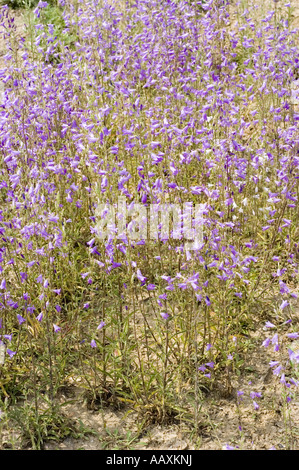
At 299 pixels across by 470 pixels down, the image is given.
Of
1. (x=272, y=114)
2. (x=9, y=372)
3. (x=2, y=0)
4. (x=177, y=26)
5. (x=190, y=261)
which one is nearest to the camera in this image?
(x=190, y=261)

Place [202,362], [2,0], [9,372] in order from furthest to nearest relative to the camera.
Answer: [2,0]
[202,362]
[9,372]

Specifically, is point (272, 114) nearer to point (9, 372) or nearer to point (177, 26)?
point (177, 26)

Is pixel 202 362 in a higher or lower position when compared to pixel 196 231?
lower

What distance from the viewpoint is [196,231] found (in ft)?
11.1

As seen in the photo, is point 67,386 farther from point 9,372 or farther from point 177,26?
point 177,26

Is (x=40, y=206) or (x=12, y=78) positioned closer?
(x=40, y=206)

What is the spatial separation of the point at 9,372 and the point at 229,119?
2.50 m

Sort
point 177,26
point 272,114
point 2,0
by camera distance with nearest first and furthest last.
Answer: point 272,114
point 177,26
point 2,0
